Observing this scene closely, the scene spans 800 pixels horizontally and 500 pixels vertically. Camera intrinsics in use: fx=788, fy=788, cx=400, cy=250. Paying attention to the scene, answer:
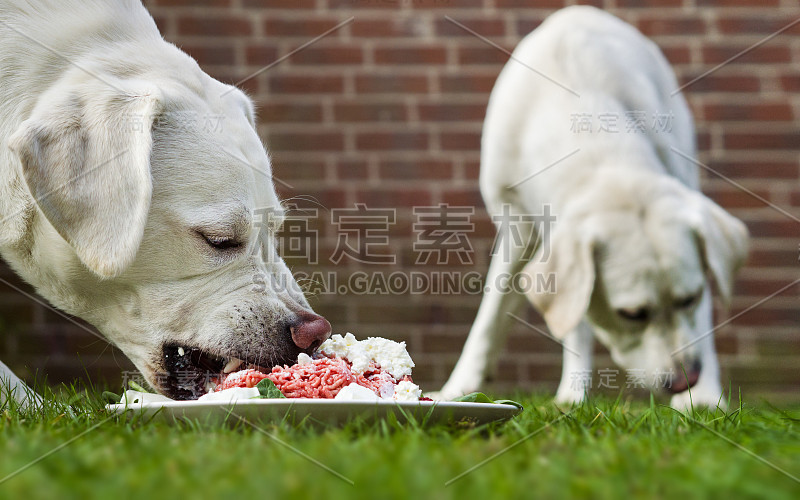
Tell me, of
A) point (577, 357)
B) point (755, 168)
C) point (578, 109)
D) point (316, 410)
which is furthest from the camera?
point (755, 168)

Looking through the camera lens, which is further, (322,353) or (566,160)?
(566,160)

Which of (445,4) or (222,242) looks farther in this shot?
(445,4)

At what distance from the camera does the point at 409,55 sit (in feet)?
12.3

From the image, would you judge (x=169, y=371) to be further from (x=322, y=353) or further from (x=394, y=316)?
(x=394, y=316)

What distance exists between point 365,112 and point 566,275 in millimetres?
1594

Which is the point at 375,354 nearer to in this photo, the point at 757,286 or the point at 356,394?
the point at 356,394

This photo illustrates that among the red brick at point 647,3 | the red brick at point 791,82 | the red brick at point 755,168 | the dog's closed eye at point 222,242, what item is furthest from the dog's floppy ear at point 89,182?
the red brick at point 791,82

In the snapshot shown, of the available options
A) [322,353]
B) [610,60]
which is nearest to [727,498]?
[322,353]

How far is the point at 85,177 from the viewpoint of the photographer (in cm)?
148

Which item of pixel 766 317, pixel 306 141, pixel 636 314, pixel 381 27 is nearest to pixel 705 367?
pixel 636 314

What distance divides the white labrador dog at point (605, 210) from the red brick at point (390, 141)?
0.51 meters

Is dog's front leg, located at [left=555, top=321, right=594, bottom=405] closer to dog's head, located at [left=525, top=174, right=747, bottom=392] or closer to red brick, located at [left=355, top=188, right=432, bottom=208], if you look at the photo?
dog's head, located at [left=525, top=174, right=747, bottom=392]

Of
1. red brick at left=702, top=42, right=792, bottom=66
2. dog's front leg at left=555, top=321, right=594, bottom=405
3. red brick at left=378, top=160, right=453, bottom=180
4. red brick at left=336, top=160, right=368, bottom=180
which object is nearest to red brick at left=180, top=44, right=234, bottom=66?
red brick at left=336, top=160, right=368, bottom=180

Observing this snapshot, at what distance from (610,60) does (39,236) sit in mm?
2251
